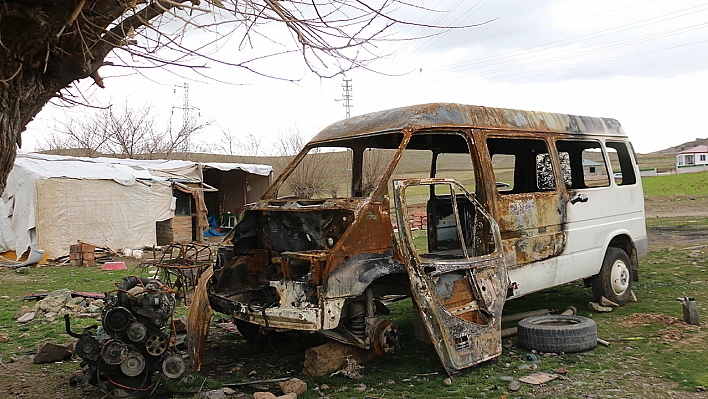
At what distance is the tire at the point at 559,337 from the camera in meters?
5.24

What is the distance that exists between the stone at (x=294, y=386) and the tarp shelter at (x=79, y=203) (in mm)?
12479

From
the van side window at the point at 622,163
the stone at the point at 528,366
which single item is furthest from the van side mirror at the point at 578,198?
the stone at the point at 528,366

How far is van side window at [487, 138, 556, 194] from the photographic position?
7043mm

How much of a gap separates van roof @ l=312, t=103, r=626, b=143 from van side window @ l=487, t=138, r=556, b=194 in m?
0.59

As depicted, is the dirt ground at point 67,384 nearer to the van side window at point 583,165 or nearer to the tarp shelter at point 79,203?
the van side window at point 583,165

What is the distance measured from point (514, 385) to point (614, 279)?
10.6 ft

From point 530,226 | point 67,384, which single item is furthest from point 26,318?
point 530,226

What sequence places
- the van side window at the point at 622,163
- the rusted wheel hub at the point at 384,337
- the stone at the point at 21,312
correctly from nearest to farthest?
the rusted wheel hub at the point at 384,337, the van side window at the point at 622,163, the stone at the point at 21,312

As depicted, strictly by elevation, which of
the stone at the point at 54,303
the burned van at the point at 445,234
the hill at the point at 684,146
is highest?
the hill at the point at 684,146

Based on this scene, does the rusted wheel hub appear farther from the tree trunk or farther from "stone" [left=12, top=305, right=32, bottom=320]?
"stone" [left=12, top=305, right=32, bottom=320]

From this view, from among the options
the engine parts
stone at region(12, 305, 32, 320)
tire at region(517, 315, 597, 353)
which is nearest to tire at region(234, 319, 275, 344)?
the engine parts

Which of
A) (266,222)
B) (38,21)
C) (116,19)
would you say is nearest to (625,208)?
(266,222)

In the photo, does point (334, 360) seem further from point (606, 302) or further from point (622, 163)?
point (622, 163)

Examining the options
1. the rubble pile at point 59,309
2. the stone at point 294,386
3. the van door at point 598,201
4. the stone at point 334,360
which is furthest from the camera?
the rubble pile at point 59,309
